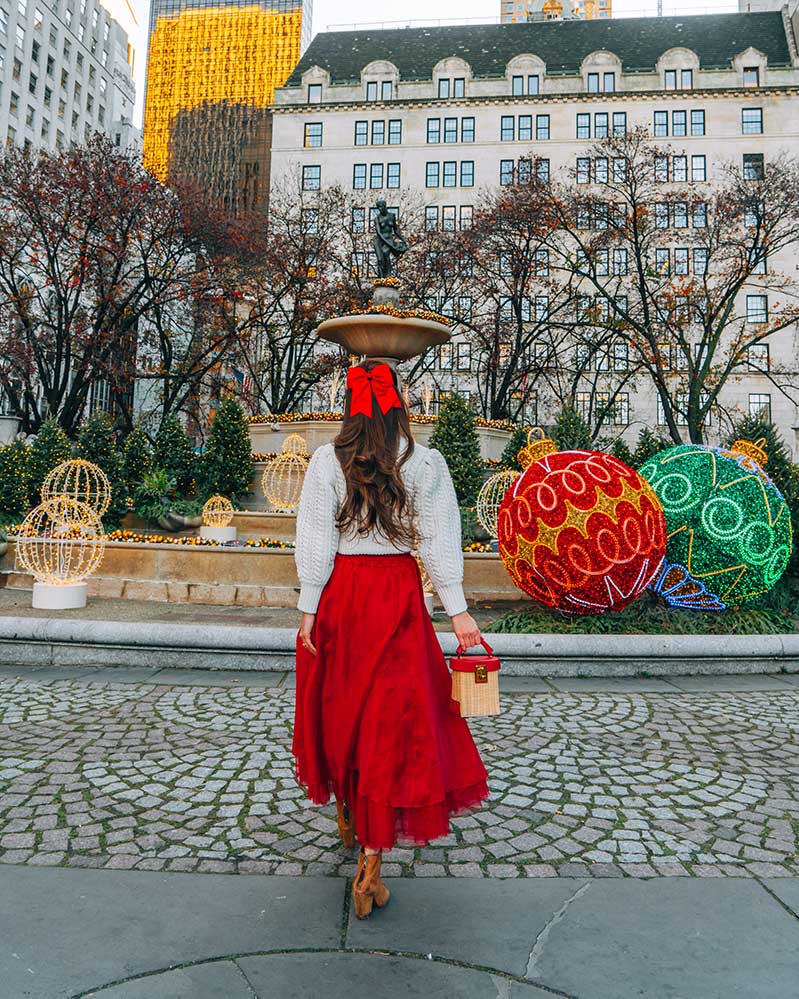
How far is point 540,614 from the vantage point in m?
8.41

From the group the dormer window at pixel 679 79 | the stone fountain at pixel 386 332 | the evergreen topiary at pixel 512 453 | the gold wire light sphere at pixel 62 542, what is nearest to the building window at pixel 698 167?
the dormer window at pixel 679 79

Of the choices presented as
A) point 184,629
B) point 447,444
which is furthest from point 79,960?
point 447,444

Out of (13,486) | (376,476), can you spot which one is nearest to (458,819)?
(376,476)

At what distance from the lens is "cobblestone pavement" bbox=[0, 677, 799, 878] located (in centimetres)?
343

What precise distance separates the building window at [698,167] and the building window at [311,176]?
25.4 meters

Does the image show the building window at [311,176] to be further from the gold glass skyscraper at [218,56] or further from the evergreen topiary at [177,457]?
the gold glass skyscraper at [218,56]

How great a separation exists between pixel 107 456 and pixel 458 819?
14635 millimetres

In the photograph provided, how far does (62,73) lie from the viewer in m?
68.2

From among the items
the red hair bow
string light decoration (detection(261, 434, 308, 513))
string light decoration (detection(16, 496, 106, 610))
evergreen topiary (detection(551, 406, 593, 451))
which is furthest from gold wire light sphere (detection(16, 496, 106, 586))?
evergreen topiary (detection(551, 406, 593, 451))

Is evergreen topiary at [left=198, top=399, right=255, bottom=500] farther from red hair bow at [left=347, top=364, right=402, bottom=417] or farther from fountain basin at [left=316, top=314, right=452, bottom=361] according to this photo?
red hair bow at [left=347, top=364, right=402, bottom=417]

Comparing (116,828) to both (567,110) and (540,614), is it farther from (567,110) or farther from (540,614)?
(567,110)

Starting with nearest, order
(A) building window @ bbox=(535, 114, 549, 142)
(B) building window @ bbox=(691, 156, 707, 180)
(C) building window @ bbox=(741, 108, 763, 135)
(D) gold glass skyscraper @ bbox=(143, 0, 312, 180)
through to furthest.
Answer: (C) building window @ bbox=(741, 108, 763, 135) < (B) building window @ bbox=(691, 156, 707, 180) < (A) building window @ bbox=(535, 114, 549, 142) < (D) gold glass skyscraper @ bbox=(143, 0, 312, 180)

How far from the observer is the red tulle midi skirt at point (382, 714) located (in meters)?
2.86

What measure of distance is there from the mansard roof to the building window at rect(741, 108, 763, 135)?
432 centimetres
